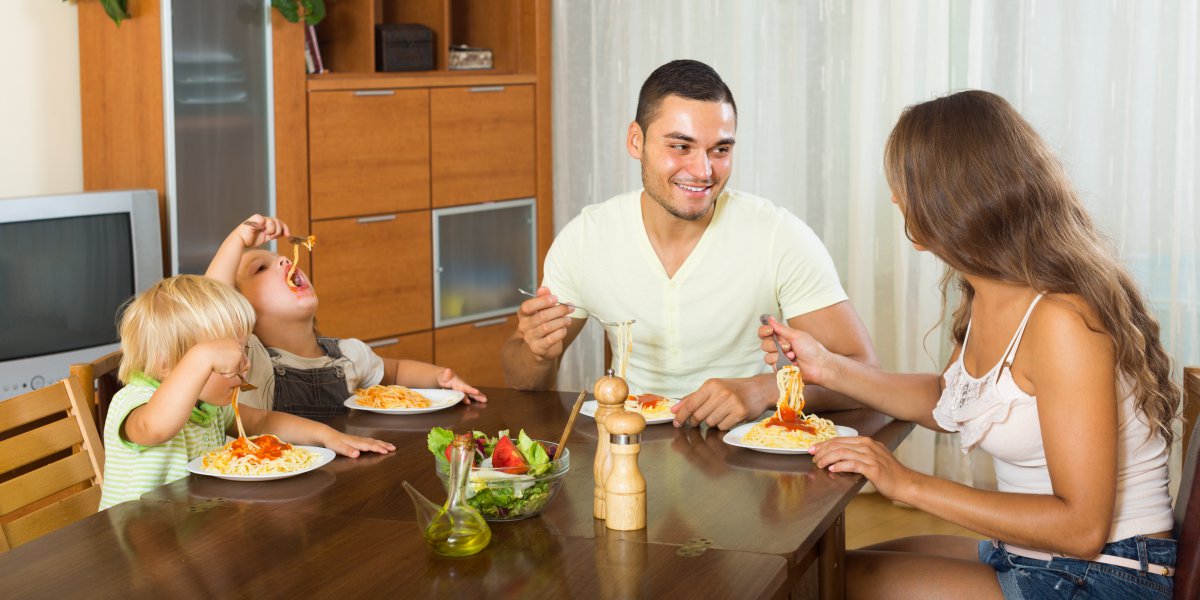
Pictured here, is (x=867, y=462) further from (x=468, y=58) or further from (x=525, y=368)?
(x=468, y=58)

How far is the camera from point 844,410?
2465 millimetres

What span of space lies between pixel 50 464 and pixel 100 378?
0.77 ft

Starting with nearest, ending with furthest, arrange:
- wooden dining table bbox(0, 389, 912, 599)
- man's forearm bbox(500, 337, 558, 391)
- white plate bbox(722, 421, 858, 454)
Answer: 1. wooden dining table bbox(0, 389, 912, 599)
2. white plate bbox(722, 421, 858, 454)
3. man's forearm bbox(500, 337, 558, 391)

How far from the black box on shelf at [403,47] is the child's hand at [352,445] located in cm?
264

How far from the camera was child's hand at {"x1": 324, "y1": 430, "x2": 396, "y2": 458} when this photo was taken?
2.14 metres

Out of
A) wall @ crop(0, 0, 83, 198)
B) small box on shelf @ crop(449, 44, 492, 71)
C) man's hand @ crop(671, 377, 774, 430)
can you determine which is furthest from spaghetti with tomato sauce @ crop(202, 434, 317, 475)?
small box on shelf @ crop(449, 44, 492, 71)

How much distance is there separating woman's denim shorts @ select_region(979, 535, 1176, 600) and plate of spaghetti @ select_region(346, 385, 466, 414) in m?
1.12

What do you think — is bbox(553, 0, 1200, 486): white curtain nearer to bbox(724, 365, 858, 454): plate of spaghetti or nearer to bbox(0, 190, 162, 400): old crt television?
bbox(724, 365, 858, 454): plate of spaghetti

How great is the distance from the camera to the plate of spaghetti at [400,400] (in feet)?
8.03

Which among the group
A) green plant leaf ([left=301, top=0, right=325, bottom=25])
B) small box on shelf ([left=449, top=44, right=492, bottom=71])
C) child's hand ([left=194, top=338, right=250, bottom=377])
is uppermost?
green plant leaf ([left=301, top=0, right=325, bottom=25])

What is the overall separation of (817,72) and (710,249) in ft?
6.04

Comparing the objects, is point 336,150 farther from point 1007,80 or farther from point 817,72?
point 1007,80

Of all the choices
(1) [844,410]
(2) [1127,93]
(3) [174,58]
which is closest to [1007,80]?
(2) [1127,93]

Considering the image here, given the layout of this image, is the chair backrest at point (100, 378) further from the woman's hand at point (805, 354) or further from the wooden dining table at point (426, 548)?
the woman's hand at point (805, 354)
